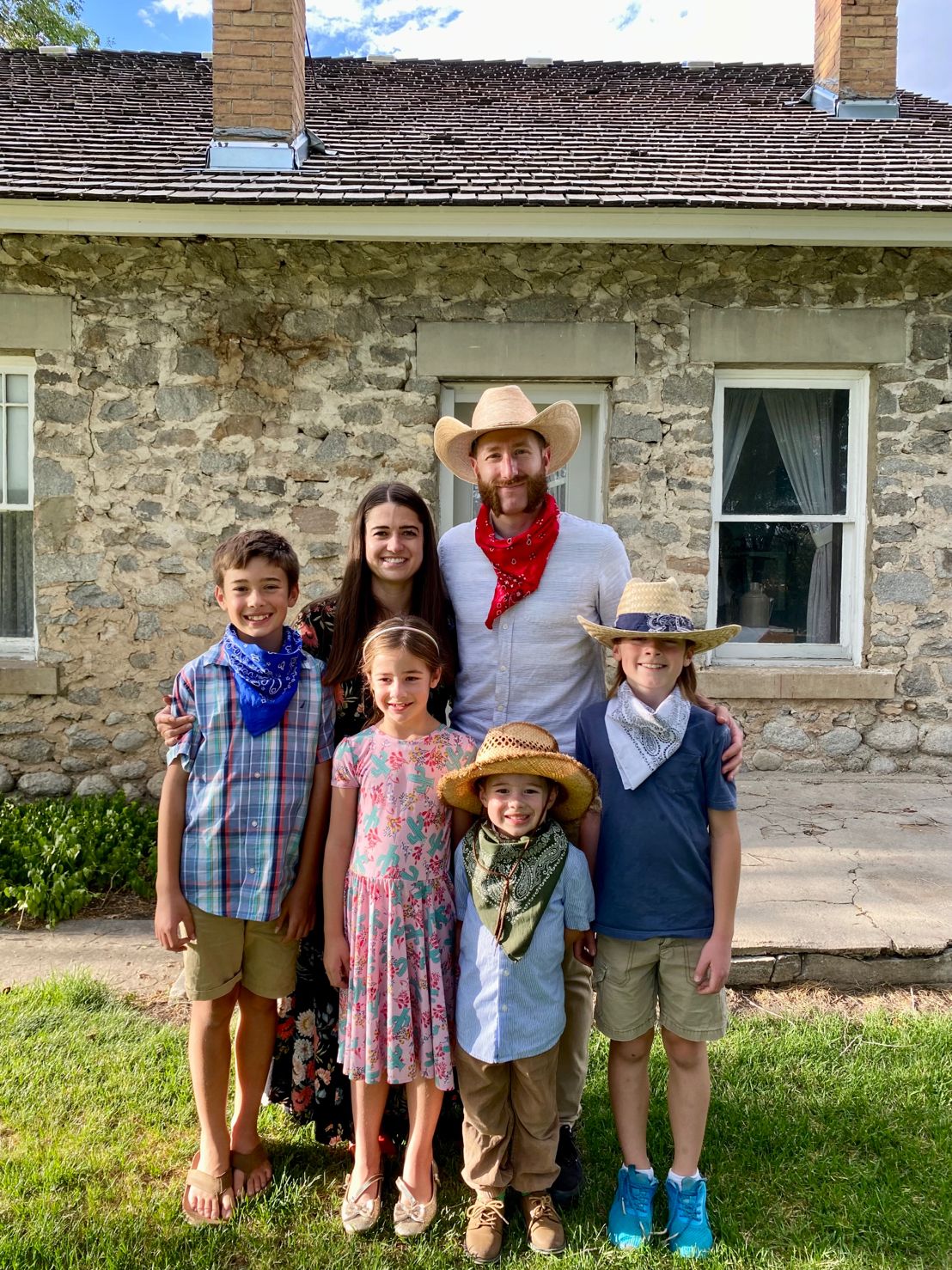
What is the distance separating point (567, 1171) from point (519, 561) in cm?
157

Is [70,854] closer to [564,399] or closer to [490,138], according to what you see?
[564,399]

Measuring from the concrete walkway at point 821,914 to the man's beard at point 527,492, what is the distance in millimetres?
1922

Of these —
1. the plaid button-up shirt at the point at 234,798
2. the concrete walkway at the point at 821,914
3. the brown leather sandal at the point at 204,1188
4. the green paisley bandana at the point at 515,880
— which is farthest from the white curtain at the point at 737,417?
the brown leather sandal at the point at 204,1188

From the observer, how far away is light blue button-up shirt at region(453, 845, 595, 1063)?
210 centimetres

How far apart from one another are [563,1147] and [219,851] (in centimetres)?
117

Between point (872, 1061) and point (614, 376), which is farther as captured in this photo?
point (614, 376)

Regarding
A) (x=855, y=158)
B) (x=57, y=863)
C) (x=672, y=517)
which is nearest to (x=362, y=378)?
(x=672, y=517)

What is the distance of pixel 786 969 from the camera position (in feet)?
11.0

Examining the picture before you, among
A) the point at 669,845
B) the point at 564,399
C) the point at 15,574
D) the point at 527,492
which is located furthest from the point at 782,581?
the point at 15,574

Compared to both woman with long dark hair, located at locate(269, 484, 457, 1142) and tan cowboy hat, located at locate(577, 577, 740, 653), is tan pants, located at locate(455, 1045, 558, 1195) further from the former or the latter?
tan cowboy hat, located at locate(577, 577, 740, 653)

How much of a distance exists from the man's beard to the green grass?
5.78 feet

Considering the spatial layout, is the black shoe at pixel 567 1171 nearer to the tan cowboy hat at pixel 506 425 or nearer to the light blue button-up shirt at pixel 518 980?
the light blue button-up shirt at pixel 518 980

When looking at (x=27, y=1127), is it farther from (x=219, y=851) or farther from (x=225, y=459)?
(x=225, y=459)

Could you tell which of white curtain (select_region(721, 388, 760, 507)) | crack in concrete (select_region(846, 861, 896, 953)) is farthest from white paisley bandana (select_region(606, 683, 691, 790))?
white curtain (select_region(721, 388, 760, 507))
